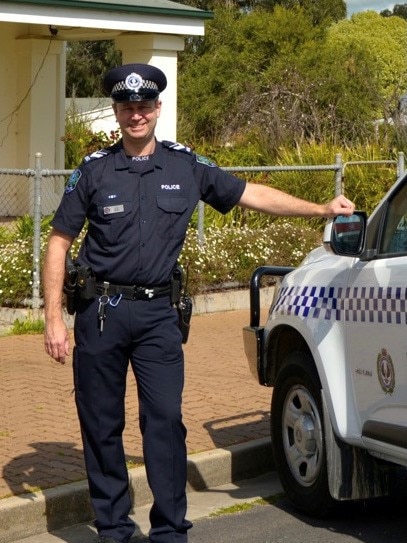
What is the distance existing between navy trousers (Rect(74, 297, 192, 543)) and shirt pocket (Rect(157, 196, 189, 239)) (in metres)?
0.30

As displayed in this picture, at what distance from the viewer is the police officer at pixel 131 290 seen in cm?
545

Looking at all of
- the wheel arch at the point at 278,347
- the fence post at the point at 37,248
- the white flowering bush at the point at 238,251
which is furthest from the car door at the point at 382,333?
the white flowering bush at the point at 238,251

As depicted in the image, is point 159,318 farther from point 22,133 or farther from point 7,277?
point 22,133

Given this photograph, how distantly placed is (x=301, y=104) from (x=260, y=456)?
18449 millimetres

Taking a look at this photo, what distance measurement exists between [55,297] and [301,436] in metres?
1.65

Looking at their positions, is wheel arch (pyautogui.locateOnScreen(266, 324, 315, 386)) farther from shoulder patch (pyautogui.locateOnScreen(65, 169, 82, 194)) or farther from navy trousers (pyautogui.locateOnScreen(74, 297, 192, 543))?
shoulder patch (pyautogui.locateOnScreen(65, 169, 82, 194))

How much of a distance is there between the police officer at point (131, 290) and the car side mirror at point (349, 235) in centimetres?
26

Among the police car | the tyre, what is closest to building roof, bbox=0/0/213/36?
the police car

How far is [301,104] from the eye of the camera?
998 inches

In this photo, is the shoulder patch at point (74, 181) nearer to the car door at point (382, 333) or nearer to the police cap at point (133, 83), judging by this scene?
the police cap at point (133, 83)

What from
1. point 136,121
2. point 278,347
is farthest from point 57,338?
point 278,347

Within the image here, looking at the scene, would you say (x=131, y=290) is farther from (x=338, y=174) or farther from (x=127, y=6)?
(x=127, y=6)

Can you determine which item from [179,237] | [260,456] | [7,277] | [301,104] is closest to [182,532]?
[179,237]

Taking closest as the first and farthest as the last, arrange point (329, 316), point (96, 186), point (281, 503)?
point (96, 186), point (329, 316), point (281, 503)
